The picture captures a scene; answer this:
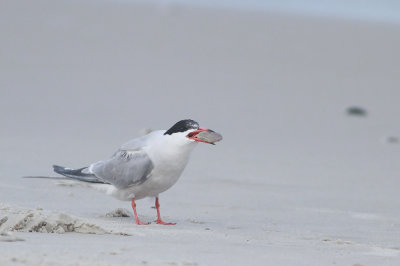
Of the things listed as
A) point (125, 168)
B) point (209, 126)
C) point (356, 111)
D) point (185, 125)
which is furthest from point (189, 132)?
point (356, 111)

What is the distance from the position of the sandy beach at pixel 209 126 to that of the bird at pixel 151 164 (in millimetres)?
196

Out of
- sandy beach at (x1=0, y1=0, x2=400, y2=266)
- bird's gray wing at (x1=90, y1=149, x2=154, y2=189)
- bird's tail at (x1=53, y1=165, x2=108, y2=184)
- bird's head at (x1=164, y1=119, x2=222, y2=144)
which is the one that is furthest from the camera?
bird's tail at (x1=53, y1=165, x2=108, y2=184)

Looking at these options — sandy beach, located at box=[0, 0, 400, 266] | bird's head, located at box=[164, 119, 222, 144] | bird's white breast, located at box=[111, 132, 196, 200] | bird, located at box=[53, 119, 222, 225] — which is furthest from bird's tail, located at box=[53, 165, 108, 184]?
bird's head, located at box=[164, 119, 222, 144]


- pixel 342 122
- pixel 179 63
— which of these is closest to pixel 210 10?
pixel 179 63

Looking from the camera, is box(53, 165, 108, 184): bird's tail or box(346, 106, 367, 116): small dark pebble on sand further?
box(346, 106, 367, 116): small dark pebble on sand

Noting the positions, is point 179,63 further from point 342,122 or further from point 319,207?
point 319,207

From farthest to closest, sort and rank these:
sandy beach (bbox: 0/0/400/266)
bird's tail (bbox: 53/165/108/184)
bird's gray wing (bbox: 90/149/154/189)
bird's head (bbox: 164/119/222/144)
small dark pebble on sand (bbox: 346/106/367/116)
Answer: small dark pebble on sand (bbox: 346/106/367/116) < bird's tail (bbox: 53/165/108/184) < bird's gray wing (bbox: 90/149/154/189) < bird's head (bbox: 164/119/222/144) < sandy beach (bbox: 0/0/400/266)

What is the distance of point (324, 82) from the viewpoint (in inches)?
499

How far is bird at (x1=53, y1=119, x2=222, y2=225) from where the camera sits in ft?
17.6

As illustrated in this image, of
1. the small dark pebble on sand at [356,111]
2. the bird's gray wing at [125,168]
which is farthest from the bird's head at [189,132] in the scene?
the small dark pebble on sand at [356,111]

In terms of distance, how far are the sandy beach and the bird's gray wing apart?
228 mm

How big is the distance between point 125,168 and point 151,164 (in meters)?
0.24

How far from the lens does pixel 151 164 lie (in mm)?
5461

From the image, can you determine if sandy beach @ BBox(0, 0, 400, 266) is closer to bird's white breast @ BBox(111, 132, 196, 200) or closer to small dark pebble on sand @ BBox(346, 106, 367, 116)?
small dark pebble on sand @ BBox(346, 106, 367, 116)
